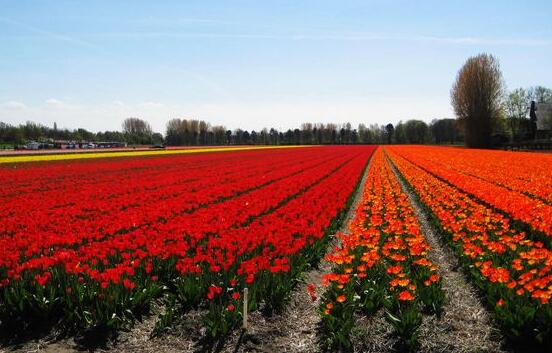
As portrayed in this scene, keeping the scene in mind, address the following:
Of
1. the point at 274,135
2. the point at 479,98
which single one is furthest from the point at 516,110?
the point at 274,135

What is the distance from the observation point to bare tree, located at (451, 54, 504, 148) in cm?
7556

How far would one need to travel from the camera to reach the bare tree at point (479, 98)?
7556 centimetres

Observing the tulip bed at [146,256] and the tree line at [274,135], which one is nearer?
the tulip bed at [146,256]

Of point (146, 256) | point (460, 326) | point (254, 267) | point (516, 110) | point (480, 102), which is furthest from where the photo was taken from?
point (516, 110)

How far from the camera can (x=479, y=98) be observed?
76375mm

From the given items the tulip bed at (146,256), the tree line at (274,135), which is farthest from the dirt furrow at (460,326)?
the tree line at (274,135)

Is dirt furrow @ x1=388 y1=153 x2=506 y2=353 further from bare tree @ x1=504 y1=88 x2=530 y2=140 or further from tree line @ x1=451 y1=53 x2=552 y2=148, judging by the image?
bare tree @ x1=504 y1=88 x2=530 y2=140

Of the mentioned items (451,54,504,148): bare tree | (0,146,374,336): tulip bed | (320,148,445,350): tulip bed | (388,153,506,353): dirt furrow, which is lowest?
(388,153,506,353): dirt furrow

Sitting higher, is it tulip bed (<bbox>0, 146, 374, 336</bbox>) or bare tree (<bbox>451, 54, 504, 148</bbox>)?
bare tree (<bbox>451, 54, 504, 148</bbox>)

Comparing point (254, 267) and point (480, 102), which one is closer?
point (254, 267)

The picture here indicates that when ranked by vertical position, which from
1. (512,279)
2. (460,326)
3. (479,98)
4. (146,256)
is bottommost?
(460,326)

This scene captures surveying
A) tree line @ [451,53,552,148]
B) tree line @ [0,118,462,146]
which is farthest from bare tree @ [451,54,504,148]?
tree line @ [0,118,462,146]

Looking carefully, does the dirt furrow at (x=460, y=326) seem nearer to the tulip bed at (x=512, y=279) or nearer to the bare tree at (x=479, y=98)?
the tulip bed at (x=512, y=279)

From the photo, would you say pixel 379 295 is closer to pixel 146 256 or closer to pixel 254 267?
pixel 254 267
